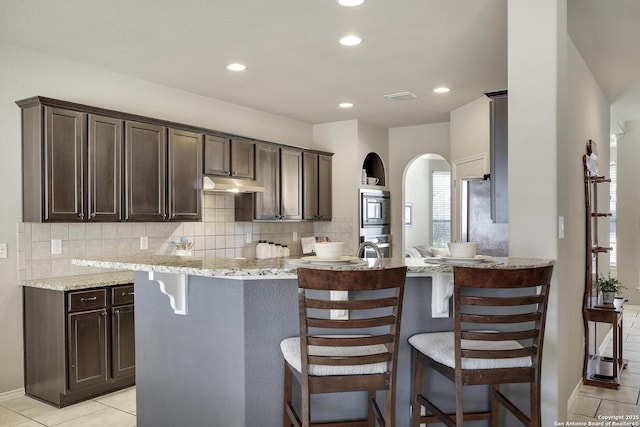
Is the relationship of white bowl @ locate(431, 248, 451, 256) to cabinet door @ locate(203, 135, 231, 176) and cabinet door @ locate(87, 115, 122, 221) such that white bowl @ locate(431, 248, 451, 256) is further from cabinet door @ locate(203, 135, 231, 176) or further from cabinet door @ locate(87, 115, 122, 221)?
cabinet door @ locate(203, 135, 231, 176)

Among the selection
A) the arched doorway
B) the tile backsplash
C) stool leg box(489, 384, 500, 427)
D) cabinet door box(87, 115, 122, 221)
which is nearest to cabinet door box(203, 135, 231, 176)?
the tile backsplash

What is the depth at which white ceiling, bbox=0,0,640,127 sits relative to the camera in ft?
10.4

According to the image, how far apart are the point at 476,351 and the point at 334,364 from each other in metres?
0.60

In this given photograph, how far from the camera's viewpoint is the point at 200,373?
236cm

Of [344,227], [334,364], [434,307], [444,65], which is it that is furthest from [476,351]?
[344,227]

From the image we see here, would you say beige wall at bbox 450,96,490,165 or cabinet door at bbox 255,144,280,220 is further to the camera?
cabinet door at bbox 255,144,280,220

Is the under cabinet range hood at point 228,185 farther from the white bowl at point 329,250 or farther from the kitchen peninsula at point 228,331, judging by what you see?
the white bowl at point 329,250

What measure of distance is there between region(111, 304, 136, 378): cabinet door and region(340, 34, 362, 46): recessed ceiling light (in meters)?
2.64

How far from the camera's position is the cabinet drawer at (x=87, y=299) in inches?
144

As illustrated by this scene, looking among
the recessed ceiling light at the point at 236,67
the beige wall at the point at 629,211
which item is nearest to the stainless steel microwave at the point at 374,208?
the recessed ceiling light at the point at 236,67

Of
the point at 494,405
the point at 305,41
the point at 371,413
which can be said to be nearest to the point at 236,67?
the point at 305,41

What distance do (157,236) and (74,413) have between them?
177cm

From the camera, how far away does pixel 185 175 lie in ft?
15.6

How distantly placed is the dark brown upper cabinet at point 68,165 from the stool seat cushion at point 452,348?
2819mm
